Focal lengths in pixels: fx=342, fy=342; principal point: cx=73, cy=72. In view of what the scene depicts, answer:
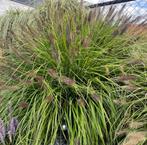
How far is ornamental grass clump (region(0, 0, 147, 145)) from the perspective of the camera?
1.72m

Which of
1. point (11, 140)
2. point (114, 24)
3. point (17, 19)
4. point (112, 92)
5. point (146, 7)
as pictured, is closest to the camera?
point (11, 140)

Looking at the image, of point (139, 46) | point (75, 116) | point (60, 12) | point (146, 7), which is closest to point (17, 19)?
point (146, 7)

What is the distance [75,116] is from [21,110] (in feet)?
1.10

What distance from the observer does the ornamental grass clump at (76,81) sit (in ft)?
5.63

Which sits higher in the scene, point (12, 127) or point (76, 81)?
point (76, 81)

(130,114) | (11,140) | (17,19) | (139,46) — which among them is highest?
(139,46)

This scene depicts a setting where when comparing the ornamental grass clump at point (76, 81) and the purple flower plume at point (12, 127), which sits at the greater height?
the ornamental grass clump at point (76, 81)

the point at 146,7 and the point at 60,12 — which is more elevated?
the point at 60,12

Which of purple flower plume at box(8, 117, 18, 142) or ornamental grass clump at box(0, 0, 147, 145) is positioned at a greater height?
ornamental grass clump at box(0, 0, 147, 145)

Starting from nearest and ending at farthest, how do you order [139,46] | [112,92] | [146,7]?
[112,92] → [139,46] → [146,7]

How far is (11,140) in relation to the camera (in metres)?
1.69

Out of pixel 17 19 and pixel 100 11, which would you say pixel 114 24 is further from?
pixel 17 19

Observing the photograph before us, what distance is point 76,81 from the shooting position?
1.92 m

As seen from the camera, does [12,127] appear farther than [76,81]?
No
